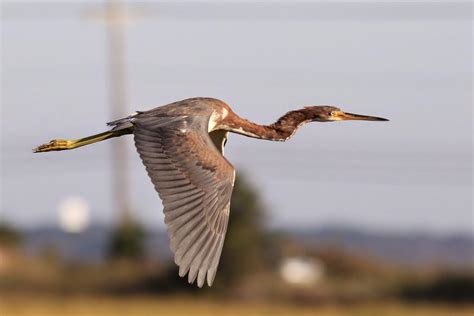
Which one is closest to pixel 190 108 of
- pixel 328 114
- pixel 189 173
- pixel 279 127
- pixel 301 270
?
pixel 189 173

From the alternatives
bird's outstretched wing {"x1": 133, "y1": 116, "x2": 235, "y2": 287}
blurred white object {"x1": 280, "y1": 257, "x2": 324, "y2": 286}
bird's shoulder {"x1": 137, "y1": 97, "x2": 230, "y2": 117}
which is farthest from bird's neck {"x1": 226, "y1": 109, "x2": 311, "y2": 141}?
blurred white object {"x1": 280, "y1": 257, "x2": 324, "y2": 286}

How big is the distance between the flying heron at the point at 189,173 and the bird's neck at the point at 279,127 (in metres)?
0.37

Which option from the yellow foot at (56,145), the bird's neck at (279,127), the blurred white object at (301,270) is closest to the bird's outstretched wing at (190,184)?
the bird's neck at (279,127)

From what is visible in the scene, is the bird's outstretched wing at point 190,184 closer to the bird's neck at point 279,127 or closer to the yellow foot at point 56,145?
→ the bird's neck at point 279,127

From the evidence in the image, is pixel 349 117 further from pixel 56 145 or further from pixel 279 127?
pixel 56 145

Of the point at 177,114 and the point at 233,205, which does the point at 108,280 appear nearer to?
the point at 233,205

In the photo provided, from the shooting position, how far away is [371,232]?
7731 cm

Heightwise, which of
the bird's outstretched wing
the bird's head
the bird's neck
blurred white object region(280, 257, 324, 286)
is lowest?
blurred white object region(280, 257, 324, 286)

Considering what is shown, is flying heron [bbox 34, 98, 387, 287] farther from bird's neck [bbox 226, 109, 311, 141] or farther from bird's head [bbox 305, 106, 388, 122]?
bird's head [bbox 305, 106, 388, 122]

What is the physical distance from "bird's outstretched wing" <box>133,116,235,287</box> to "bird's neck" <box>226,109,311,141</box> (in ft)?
3.49

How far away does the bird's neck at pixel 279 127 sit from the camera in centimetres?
1141

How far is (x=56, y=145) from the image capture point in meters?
12.0

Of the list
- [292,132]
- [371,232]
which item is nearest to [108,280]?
[292,132]

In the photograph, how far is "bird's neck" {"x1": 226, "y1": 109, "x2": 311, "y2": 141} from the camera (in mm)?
11406
